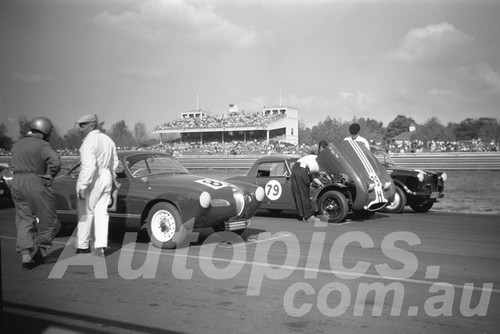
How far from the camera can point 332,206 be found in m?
11.3

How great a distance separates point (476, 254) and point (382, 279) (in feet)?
8.09

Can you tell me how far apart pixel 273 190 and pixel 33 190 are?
6640 millimetres

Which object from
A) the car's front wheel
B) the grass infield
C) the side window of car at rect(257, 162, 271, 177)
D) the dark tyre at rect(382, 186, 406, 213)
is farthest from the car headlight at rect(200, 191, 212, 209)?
the grass infield

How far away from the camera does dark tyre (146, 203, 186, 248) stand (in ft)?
24.8

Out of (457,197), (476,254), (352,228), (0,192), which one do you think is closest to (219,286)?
(476,254)

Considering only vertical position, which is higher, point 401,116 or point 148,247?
point 401,116

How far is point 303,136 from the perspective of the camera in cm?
8331

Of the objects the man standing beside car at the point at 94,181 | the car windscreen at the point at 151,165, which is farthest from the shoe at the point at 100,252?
the car windscreen at the point at 151,165

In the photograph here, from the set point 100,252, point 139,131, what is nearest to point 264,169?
point 100,252

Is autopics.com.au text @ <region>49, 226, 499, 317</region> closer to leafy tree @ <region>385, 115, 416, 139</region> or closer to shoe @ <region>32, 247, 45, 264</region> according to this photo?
shoe @ <region>32, 247, 45, 264</region>

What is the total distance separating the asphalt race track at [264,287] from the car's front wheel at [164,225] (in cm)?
22

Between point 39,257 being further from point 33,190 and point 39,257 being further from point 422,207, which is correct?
point 422,207

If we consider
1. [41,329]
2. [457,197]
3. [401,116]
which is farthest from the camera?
[401,116]

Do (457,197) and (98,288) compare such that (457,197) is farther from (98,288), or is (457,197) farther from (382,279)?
(98,288)
